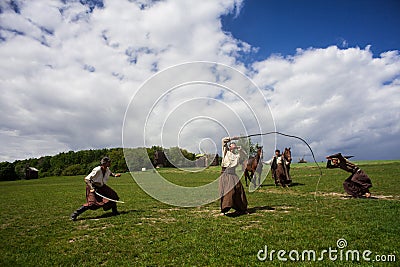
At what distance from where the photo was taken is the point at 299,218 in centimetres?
876

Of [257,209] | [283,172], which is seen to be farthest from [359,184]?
[283,172]

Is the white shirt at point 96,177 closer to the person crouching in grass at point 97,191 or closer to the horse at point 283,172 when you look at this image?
the person crouching in grass at point 97,191

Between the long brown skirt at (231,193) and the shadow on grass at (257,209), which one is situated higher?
the long brown skirt at (231,193)

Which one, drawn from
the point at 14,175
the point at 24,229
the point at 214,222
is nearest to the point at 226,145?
the point at 214,222

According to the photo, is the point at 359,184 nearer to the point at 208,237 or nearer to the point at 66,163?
the point at 208,237

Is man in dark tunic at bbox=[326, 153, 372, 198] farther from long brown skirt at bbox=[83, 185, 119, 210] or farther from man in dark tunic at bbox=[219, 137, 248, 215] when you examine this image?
long brown skirt at bbox=[83, 185, 119, 210]

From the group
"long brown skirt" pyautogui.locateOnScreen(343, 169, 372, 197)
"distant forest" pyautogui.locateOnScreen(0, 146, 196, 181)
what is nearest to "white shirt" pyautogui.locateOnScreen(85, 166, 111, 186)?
"long brown skirt" pyautogui.locateOnScreen(343, 169, 372, 197)

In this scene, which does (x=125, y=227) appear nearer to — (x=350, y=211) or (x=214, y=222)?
(x=214, y=222)

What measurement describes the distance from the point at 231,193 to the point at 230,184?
11.7 inches

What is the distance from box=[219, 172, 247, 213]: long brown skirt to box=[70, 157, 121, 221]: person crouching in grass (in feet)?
13.1

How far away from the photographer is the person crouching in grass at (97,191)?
9891 mm

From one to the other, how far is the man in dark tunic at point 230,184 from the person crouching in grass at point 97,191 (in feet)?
13.2

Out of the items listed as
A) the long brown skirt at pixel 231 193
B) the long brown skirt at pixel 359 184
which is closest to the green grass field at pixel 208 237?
the long brown skirt at pixel 231 193

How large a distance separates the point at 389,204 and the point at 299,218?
161 inches
